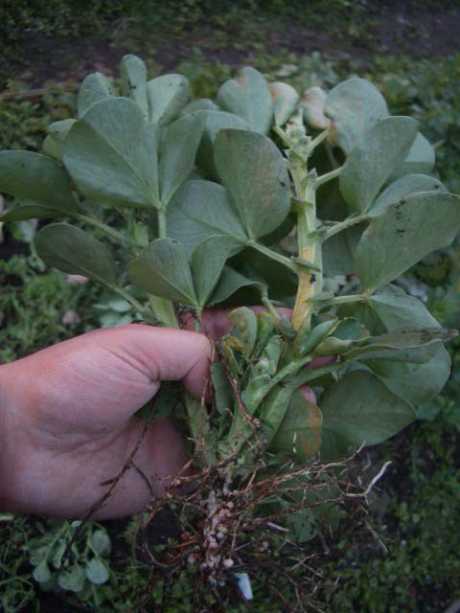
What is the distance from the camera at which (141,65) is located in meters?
1.19

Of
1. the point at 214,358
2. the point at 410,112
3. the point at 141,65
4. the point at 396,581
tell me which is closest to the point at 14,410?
the point at 214,358

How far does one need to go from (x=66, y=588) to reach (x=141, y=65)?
1.06 m

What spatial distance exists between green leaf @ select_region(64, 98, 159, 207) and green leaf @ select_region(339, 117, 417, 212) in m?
0.30

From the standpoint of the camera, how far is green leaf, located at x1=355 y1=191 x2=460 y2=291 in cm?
95

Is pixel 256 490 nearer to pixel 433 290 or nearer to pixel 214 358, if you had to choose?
pixel 214 358

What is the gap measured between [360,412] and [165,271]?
1.19 ft

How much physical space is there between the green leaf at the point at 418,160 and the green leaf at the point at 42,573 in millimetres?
1050

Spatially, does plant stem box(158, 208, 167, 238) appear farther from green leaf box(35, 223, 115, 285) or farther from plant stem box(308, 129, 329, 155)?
plant stem box(308, 129, 329, 155)

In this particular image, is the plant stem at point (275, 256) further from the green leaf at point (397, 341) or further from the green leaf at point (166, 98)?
the green leaf at point (166, 98)

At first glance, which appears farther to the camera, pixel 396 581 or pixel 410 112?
pixel 410 112

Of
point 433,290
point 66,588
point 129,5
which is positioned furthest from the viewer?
point 129,5

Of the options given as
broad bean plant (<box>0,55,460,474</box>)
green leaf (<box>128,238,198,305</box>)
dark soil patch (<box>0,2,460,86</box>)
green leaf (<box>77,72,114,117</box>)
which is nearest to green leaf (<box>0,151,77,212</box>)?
broad bean plant (<box>0,55,460,474</box>)

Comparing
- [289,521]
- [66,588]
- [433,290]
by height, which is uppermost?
[289,521]

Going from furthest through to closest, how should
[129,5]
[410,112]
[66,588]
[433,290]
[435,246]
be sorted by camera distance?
1. [129,5]
2. [410,112]
3. [433,290]
4. [66,588]
5. [435,246]
